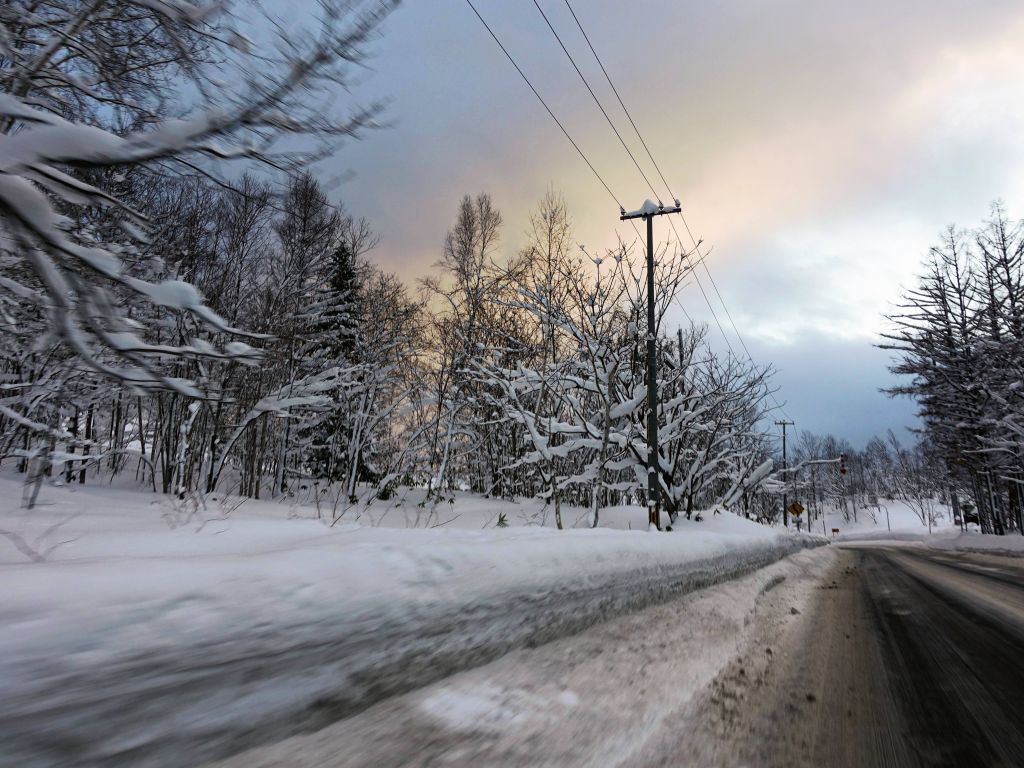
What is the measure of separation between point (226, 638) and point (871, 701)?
2440 mm

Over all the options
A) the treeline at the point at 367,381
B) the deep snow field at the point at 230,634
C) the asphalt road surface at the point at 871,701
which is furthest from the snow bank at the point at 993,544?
the deep snow field at the point at 230,634

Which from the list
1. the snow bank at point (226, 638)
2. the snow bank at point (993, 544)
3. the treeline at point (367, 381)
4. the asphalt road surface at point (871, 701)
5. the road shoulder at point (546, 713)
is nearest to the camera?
the snow bank at point (226, 638)

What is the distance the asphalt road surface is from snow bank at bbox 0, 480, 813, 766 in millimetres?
883

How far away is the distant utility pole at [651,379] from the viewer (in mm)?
10305

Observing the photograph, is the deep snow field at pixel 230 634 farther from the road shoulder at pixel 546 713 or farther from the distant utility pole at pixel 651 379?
the distant utility pole at pixel 651 379

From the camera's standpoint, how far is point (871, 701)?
84.4 inches

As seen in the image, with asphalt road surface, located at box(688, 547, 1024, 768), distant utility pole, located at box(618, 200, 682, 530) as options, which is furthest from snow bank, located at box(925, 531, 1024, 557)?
asphalt road surface, located at box(688, 547, 1024, 768)

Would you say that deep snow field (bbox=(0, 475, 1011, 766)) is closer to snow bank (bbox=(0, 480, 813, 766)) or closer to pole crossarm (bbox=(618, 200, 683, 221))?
snow bank (bbox=(0, 480, 813, 766))

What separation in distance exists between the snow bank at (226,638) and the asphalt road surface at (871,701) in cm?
88

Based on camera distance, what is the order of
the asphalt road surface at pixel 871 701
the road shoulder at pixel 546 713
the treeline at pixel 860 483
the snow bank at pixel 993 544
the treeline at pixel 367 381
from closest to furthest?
the road shoulder at pixel 546 713
the asphalt road surface at pixel 871 701
the treeline at pixel 367 381
the snow bank at pixel 993 544
the treeline at pixel 860 483

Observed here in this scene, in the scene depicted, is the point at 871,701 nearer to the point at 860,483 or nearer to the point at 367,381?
the point at 367,381

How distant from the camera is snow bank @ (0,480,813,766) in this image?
101 cm

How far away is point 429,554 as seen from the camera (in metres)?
2.22

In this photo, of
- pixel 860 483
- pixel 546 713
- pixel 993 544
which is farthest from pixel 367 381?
pixel 860 483
